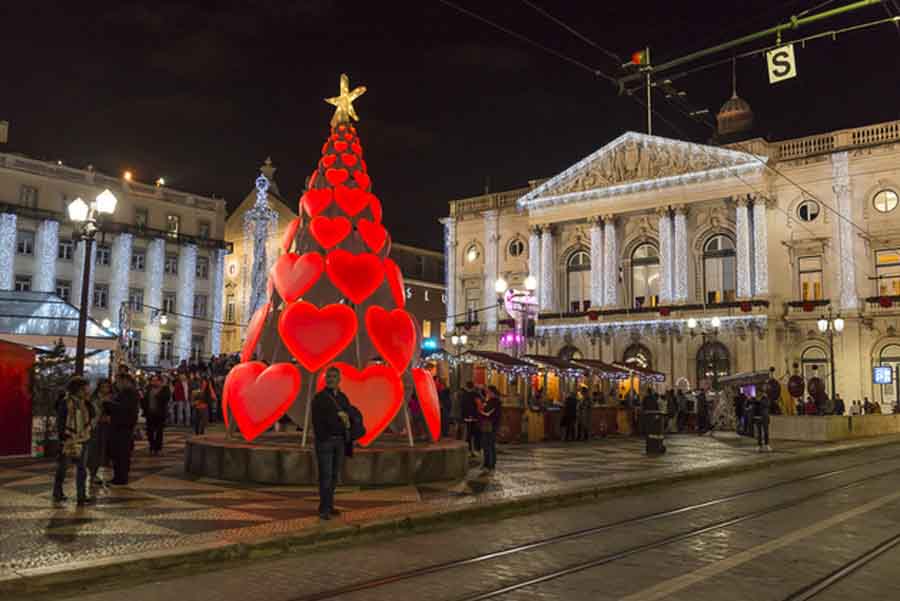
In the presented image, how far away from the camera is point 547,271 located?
55375 mm

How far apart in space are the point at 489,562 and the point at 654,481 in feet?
26.3

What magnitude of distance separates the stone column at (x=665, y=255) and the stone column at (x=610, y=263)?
2.92m

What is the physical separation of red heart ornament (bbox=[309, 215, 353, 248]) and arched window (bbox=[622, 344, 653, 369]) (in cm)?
3606

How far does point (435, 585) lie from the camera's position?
7.24 metres

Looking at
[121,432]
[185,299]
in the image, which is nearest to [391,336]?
[121,432]

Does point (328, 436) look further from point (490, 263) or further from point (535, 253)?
point (490, 263)

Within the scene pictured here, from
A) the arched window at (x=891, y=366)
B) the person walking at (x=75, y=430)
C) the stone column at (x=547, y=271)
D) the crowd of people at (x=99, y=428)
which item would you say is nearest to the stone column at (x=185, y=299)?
the stone column at (x=547, y=271)

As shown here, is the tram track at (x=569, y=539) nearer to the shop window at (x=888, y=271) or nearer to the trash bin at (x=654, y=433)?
the trash bin at (x=654, y=433)

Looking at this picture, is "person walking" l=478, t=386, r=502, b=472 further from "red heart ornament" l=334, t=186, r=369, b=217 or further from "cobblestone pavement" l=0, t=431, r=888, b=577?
"red heart ornament" l=334, t=186, r=369, b=217

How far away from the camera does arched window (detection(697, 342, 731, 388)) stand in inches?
1849

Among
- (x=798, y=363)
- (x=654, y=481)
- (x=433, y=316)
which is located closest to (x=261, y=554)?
(x=654, y=481)

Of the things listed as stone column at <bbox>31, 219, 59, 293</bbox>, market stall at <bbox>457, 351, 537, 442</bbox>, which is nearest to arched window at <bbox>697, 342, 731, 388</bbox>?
market stall at <bbox>457, 351, 537, 442</bbox>

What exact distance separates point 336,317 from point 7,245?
43.4 m

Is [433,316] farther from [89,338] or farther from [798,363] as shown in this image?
[89,338]
